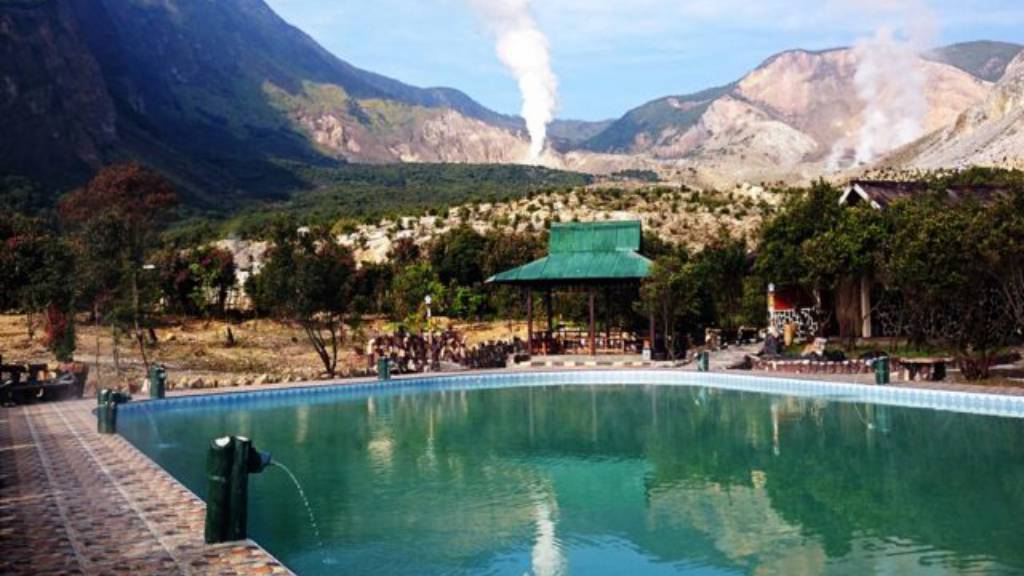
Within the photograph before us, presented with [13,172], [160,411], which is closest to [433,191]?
[13,172]

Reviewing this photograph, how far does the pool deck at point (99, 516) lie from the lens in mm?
6133

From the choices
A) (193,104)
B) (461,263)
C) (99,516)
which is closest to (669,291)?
(461,263)

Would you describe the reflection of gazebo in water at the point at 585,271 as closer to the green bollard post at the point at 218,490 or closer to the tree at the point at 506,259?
the tree at the point at 506,259

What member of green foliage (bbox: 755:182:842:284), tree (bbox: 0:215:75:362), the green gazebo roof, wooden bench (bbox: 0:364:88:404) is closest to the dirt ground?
tree (bbox: 0:215:75:362)

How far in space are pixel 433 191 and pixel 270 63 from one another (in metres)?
101

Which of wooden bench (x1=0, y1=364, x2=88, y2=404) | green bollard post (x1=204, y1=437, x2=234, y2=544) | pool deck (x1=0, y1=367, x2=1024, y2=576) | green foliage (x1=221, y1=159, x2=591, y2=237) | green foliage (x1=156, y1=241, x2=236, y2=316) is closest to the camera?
pool deck (x1=0, y1=367, x2=1024, y2=576)

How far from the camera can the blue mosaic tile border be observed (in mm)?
14828

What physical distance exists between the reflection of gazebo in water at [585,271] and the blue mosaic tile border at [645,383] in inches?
136

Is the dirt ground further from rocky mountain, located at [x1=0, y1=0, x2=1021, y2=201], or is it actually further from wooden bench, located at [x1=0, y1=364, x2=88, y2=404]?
rocky mountain, located at [x1=0, y1=0, x2=1021, y2=201]

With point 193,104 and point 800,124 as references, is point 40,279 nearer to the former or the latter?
point 193,104

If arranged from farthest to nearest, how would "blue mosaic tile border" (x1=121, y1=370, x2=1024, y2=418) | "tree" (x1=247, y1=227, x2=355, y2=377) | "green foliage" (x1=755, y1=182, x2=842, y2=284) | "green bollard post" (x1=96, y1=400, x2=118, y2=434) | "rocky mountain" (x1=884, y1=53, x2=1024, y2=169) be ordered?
1. "rocky mountain" (x1=884, y1=53, x2=1024, y2=169)
2. "green foliage" (x1=755, y1=182, x2=842, y2=284)
3. "tree" (x1=247, y1=227, x2=355, y2=377)
4. "blue mosaic tile border" (x1=121, y1=370, x2=1024, y2=418)
5. "green bollard post" (x1=96, y1=400, x2=118, y2=434)

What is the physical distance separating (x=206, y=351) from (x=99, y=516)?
1946cm

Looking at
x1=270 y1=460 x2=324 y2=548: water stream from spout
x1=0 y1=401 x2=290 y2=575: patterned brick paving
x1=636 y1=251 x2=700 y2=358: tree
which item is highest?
x1=636 y1=251 x2=700 y2=358: tree

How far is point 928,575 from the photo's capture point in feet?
21.6
